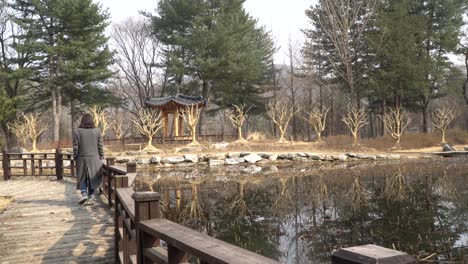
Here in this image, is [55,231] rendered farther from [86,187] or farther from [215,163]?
[215,163]

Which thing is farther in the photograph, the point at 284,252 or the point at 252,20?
the point at 252,20

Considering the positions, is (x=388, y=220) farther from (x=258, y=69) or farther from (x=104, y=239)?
(x=258, y=69)

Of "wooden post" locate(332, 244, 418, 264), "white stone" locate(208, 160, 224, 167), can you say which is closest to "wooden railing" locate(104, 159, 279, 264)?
"wooden post" locate(332, 244, 418, 264)

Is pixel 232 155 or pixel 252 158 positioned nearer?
pixel 252 158

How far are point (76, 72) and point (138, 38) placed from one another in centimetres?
1043

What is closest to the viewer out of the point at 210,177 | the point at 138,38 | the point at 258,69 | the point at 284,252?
the point at 284,252

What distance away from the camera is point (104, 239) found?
14.8 feet

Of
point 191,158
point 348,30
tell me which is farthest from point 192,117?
point 348,30

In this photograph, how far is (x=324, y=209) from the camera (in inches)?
297

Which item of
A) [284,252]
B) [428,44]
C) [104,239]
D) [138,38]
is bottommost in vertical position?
[284,252]

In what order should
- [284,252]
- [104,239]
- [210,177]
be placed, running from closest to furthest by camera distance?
[104,239] < [284,252] < [210,177]

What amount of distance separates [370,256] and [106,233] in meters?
4.42

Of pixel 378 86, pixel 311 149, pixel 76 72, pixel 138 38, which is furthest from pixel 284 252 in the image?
pixel 138 38

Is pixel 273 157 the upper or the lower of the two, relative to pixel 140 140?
lower
